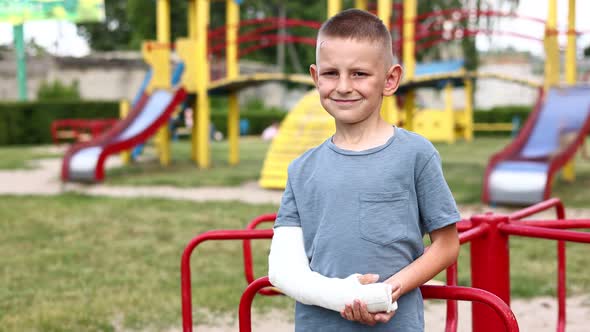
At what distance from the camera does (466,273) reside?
193 inches

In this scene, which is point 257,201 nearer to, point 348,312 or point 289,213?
point 289,213

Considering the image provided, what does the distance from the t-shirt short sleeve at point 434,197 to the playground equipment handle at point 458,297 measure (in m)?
0.22

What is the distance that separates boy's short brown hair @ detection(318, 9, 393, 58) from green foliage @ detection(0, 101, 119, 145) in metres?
22.4

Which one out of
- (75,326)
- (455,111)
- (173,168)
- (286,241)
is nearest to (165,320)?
(75,326)

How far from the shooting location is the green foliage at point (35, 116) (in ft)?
73.9

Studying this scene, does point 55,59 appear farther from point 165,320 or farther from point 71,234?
point 165,320

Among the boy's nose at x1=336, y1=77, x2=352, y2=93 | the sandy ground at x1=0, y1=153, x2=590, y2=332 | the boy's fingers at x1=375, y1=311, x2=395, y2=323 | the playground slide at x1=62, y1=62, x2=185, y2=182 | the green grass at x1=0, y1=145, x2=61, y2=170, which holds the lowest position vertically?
the green grass at x1=0, y1=145, x2=61, y2=170

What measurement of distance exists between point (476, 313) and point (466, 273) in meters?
2.22

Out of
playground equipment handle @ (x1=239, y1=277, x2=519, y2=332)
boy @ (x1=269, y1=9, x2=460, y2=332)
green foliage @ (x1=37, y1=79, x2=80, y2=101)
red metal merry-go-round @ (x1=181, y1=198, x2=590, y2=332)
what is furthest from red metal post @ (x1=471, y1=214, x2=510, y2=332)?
green foliage @ (x1=37, y1=79, x2=80, y2=101)

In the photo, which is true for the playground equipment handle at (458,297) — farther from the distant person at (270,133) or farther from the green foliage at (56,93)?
the green foliage at (56,93)

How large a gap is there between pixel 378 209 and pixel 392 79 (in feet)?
1.13

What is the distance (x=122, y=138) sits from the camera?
11.8 metres

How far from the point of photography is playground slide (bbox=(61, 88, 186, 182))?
1090cm

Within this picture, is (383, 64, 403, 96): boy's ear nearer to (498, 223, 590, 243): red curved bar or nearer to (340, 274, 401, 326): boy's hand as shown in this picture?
(340, 274, 401, 326): boy's hand
